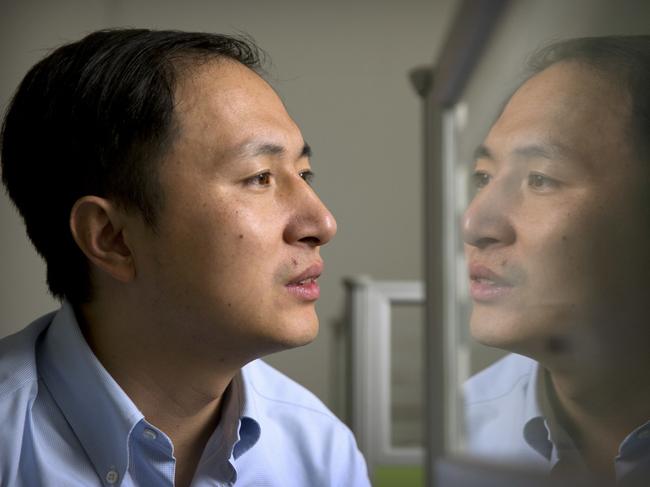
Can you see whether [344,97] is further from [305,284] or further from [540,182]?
[540,182]

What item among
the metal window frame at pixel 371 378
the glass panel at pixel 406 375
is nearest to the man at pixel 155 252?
the metal window frame at pixel 371 378

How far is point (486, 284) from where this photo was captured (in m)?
0.63

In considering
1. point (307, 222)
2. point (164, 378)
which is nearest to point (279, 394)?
point (164, 378)

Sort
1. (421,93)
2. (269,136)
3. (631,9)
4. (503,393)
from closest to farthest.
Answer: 1. (631,9)
2. (503,393)
3. (269,136)
4. (421,93)

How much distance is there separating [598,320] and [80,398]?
1.88ft

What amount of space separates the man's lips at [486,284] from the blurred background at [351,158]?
1.18m

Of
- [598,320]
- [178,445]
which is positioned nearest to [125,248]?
[178,445]

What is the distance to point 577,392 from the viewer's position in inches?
19.1

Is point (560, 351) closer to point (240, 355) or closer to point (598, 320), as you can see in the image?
point (598, 320)

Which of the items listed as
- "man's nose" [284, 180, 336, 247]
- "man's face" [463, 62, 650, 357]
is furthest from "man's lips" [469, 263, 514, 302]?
"man's nose" [284, 180, 336, 247]

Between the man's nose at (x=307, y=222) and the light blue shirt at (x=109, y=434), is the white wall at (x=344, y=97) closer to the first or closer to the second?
the light blue shirt at (x=109, y=434)

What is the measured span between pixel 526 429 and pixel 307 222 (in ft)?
1.01

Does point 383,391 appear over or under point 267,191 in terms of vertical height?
under

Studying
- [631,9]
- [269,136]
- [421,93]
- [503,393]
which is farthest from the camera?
[421,93]
